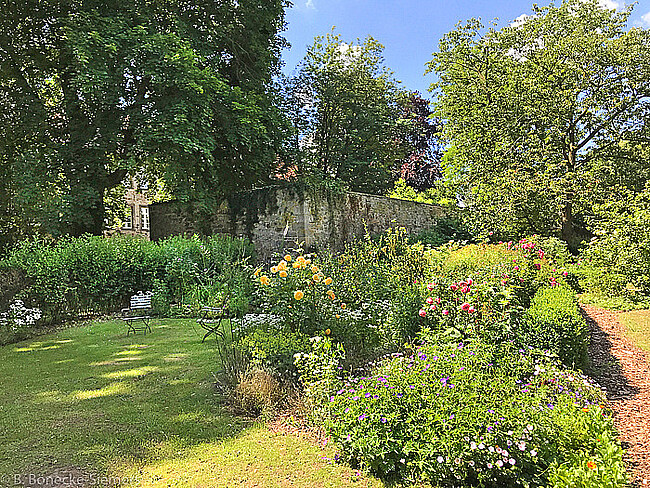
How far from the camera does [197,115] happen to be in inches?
406

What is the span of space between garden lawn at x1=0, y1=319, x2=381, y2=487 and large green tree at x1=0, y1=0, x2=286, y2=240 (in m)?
5.75

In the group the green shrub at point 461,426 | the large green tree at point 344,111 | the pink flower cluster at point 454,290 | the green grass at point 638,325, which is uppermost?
the large green tree at point 344,111

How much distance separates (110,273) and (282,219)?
467cm

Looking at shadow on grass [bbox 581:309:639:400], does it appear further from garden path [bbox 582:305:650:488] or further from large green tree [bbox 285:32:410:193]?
large green tree [bbox 285:32:410:193]

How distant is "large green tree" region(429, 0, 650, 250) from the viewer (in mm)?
12289

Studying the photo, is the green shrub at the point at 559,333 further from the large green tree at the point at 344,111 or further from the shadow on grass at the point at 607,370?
the large green tree at the point at 344,111

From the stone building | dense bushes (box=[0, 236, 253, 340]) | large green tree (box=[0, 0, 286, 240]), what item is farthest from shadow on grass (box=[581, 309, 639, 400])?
the stone building

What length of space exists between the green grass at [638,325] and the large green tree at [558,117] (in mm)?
4993

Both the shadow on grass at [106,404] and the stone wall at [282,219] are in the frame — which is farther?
the stone wall at [282,219]

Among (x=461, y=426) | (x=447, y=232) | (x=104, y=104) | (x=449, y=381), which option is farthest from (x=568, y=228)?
(x=104, y=104)

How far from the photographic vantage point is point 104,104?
411 inches

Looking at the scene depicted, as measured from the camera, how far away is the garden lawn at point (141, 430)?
2.67 metres

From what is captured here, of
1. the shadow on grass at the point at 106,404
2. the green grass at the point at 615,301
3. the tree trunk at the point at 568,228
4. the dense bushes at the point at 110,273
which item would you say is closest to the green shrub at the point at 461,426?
the shadow on grass at the point at 106,404

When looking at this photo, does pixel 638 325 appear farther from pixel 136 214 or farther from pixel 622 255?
pixel 136 214
